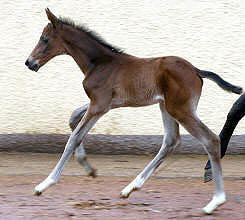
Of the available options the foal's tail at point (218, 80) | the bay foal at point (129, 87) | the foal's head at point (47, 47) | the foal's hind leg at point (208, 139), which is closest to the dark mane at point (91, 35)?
the bay foal at point (129, 87)

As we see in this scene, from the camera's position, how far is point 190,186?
6.49 metres

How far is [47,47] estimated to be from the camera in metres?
5.91

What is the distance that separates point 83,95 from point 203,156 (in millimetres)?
1743

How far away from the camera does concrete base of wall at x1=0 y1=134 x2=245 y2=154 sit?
832 centimetres

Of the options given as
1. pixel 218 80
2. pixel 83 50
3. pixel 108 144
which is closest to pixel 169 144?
pixel 218 80

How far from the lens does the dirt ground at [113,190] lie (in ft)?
16.5

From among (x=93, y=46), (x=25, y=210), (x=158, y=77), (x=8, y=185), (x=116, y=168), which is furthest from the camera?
(x=116, y=168)

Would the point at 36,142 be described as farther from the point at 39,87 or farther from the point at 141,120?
the point at 141,120

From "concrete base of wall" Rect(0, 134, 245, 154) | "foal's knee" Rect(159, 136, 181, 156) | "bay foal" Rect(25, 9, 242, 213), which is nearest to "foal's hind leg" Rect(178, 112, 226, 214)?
"bay foal" Rect(25, 9, 242, 213)

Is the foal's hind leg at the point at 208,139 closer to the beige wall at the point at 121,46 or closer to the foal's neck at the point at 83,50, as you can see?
the foal's neck at the point at 83,50

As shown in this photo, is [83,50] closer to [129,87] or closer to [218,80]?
[129,87]

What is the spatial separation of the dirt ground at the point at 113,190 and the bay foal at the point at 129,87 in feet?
0.71

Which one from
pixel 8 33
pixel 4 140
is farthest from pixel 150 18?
pixel 4 140

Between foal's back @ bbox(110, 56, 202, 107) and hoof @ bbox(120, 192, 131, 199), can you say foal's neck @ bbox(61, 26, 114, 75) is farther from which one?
hoof @ bbox(120, 192, 131, 199)
